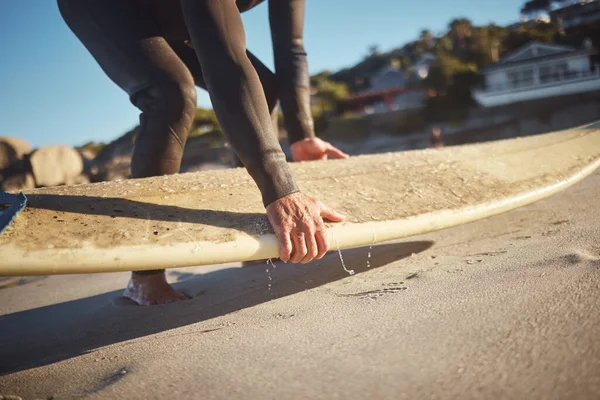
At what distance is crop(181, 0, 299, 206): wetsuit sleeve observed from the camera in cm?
127

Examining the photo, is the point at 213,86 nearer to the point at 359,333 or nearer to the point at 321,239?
the point at 321,239

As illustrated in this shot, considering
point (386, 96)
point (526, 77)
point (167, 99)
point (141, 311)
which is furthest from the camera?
point (386, 96)

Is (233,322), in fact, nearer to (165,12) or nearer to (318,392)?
(318,392)

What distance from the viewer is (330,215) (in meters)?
1.38

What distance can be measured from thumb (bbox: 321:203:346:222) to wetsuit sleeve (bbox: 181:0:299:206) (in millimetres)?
130

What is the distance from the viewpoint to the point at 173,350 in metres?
1.05

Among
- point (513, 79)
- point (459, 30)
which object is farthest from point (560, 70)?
point (459, 30)

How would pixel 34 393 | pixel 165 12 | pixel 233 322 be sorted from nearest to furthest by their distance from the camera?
1. pixel 34 393
2. pixel 233 322
3. pixel 165 12

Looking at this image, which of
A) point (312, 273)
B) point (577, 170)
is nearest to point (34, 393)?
point (312, 273)

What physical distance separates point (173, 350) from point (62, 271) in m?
0.35

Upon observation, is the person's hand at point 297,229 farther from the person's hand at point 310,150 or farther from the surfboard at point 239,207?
the person's hand at point 310,150

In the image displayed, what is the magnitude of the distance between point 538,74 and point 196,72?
2997 cm

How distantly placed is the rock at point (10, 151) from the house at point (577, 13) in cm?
3768

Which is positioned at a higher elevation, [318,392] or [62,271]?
[62,271]
